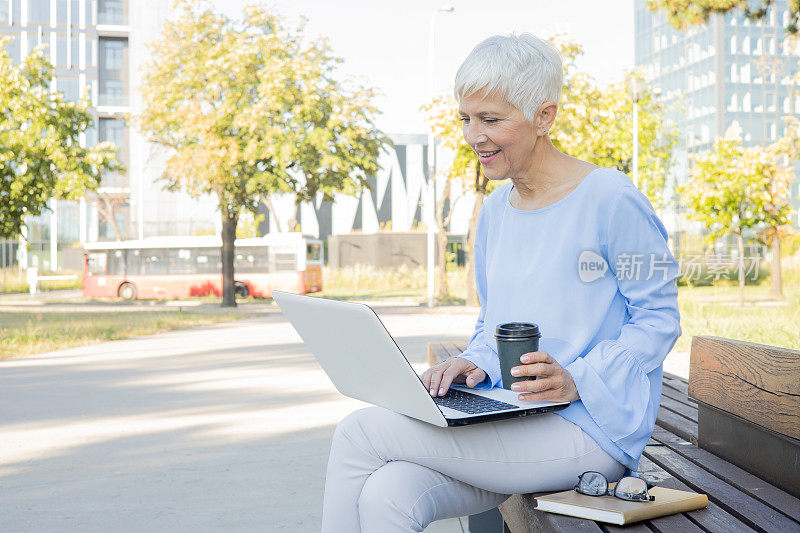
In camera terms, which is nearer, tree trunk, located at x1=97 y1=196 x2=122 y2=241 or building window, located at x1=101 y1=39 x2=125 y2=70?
tree trunk, located at x1=97 y1=196 x2=122 y2=241

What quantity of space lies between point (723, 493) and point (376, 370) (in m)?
0.92

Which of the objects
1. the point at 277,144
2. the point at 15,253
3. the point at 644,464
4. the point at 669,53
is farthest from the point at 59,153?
the point at 669,53

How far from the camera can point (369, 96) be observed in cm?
2350

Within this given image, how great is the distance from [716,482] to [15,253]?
49848 millimetres

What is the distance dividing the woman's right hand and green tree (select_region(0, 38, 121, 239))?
18.3 m

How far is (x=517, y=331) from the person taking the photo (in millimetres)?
1968

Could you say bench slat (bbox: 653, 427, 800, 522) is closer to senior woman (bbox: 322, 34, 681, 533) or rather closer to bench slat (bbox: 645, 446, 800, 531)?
bench slat (bbox: 645, 446, 800, 531)

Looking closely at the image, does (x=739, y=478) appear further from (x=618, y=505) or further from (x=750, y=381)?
(x=618, y=505)

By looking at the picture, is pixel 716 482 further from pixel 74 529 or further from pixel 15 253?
pixel 15 253

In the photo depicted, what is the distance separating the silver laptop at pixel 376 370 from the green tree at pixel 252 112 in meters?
19.8

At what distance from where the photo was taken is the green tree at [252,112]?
73.6 ft

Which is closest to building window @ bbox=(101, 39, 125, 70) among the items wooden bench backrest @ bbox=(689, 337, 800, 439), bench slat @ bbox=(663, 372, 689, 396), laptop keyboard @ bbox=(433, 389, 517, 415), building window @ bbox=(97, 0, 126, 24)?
building window @ bbox=(97, 0, 126, 24)

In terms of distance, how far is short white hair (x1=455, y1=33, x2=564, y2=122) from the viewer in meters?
2.09

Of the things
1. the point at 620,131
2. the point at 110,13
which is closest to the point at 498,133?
the point at 620,131
